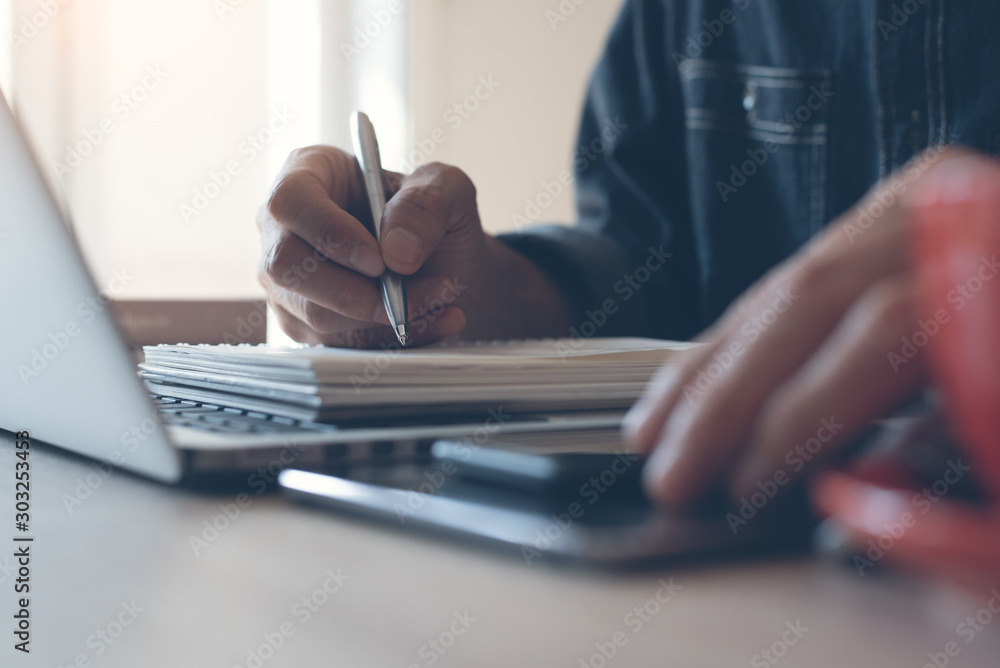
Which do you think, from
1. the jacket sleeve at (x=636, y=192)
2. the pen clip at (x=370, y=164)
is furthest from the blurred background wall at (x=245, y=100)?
the pen clip at (x=370, y=164)

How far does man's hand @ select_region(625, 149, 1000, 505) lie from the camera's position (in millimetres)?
270

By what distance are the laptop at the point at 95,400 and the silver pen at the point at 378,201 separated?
0.24 meters

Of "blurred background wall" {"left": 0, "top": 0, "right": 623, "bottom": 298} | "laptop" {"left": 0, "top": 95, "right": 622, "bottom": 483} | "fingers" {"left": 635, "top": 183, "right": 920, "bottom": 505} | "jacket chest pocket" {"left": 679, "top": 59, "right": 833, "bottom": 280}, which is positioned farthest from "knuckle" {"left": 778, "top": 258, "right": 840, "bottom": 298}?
"blurred background wall" {"left": 0, "top": 0, "right": 623, "bottom": 298}

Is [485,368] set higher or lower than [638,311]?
higher

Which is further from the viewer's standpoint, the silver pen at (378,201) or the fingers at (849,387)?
the silver pen at (378,201)

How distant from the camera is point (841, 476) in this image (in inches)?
9.8

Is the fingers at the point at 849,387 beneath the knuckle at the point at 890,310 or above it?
beneath

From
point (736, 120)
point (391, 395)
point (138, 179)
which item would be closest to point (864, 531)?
point (391, 395)

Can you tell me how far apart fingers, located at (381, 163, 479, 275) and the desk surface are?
40 centimetres

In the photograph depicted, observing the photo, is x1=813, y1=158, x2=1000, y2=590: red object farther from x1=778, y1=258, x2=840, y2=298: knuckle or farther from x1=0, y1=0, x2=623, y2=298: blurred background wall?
x1=0, y1=0, x2=623, y2=298: blurred background wall

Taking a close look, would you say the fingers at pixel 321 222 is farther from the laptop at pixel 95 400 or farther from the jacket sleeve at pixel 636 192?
the jacket sleeve at pixel 636 192

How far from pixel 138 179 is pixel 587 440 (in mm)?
2134

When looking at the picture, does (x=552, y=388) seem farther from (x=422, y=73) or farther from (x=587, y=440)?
(x=422, y=73)

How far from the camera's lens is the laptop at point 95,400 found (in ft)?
1.11
